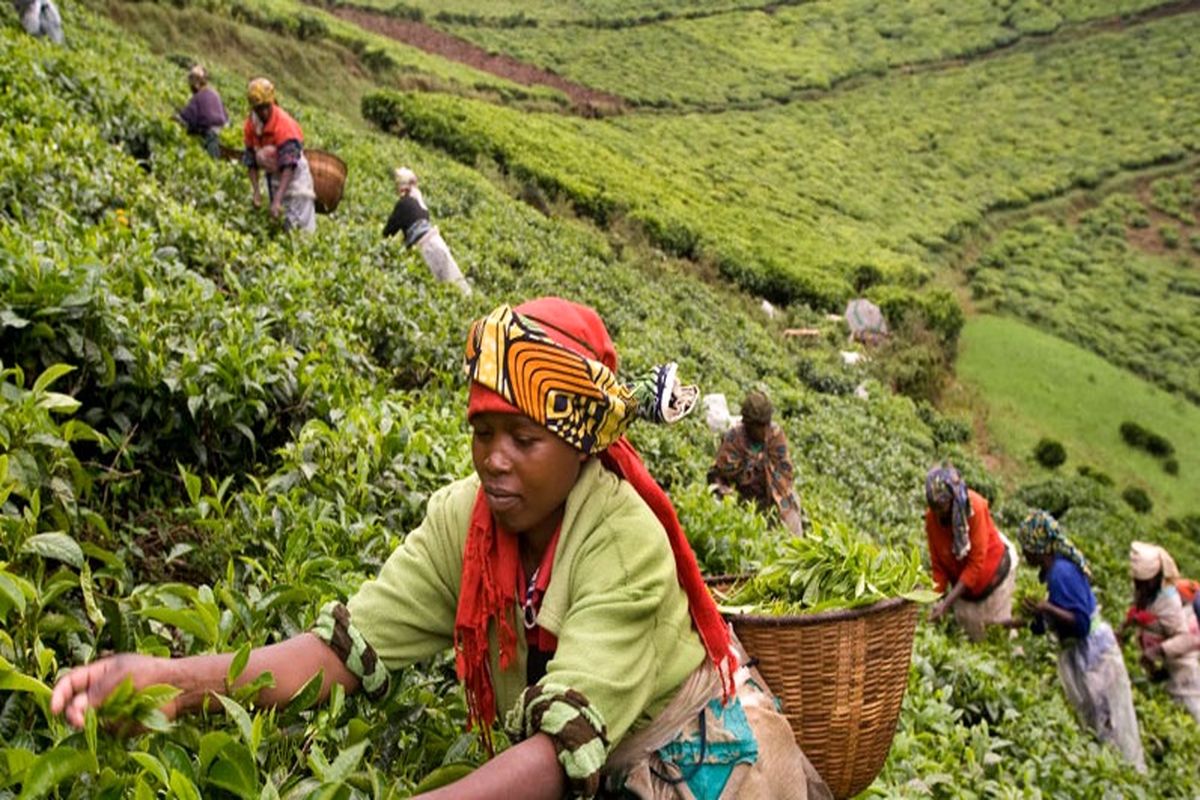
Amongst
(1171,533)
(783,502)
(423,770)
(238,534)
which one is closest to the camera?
(423,770)

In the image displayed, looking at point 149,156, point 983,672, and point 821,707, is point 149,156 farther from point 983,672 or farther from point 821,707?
point 821,707

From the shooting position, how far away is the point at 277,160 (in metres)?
7.98

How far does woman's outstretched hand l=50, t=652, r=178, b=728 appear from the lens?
5.59 ft

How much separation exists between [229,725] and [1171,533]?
21449 millimetres

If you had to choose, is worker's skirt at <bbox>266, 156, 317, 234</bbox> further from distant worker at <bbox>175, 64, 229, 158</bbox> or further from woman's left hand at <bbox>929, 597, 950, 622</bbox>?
woman's left hand at <bbox>929, 597, 950, 622</bbox>

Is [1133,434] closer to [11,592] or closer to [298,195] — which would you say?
[298,195]

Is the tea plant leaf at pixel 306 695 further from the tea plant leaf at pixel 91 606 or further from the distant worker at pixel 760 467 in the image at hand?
the distant worker at pixel 760 467

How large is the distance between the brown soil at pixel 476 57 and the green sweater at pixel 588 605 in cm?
3809

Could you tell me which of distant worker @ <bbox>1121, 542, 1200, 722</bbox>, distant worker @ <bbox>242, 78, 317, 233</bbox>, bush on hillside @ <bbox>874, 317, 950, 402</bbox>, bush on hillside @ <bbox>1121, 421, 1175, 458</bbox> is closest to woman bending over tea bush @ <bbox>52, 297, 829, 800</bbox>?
distant worker @ <bbox>242, 78, 317, 233</bbox>

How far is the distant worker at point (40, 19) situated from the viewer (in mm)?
10297

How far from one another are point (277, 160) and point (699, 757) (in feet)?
22.5

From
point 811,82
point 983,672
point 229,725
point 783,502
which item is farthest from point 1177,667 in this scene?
point 811,82

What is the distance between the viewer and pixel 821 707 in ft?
8.62

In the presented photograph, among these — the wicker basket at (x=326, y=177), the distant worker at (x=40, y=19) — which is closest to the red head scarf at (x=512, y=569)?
the wicker basket at (x=326, y=177)
